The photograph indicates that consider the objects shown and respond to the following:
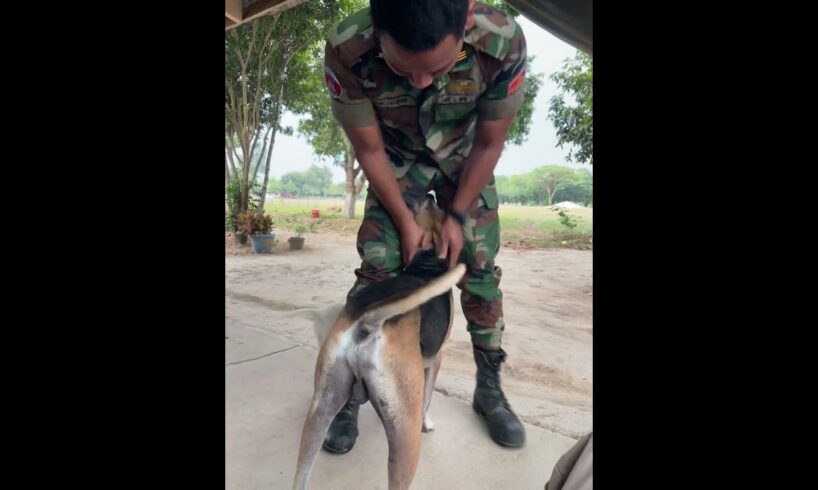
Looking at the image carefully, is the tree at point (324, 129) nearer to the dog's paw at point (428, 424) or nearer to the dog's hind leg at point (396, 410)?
the dog's hind leg at point (396, 410)

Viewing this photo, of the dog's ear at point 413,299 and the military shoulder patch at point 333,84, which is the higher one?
the military shoulder patch at point 333,84

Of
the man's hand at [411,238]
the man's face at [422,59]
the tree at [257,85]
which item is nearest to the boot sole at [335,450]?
the man's hand at [411,238]

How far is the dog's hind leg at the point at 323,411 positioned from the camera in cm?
124

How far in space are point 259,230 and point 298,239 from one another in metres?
0.15

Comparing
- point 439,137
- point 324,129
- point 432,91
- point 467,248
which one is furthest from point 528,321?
point 324,129

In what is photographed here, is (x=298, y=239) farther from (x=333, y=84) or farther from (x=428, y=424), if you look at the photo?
(x=428, y=424)

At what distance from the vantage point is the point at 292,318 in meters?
1.46

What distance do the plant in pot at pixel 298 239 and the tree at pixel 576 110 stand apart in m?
0.91

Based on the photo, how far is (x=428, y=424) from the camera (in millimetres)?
1288

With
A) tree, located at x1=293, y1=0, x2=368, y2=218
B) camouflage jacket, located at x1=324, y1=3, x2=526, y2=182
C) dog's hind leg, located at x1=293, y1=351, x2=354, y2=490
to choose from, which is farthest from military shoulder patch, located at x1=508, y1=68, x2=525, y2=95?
dog's hind leg, located at x1=293, y1=351, x2=354, y2=490

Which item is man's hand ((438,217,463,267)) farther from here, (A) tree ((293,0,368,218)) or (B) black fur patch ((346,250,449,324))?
(A) tree ((293,0,368,218))
